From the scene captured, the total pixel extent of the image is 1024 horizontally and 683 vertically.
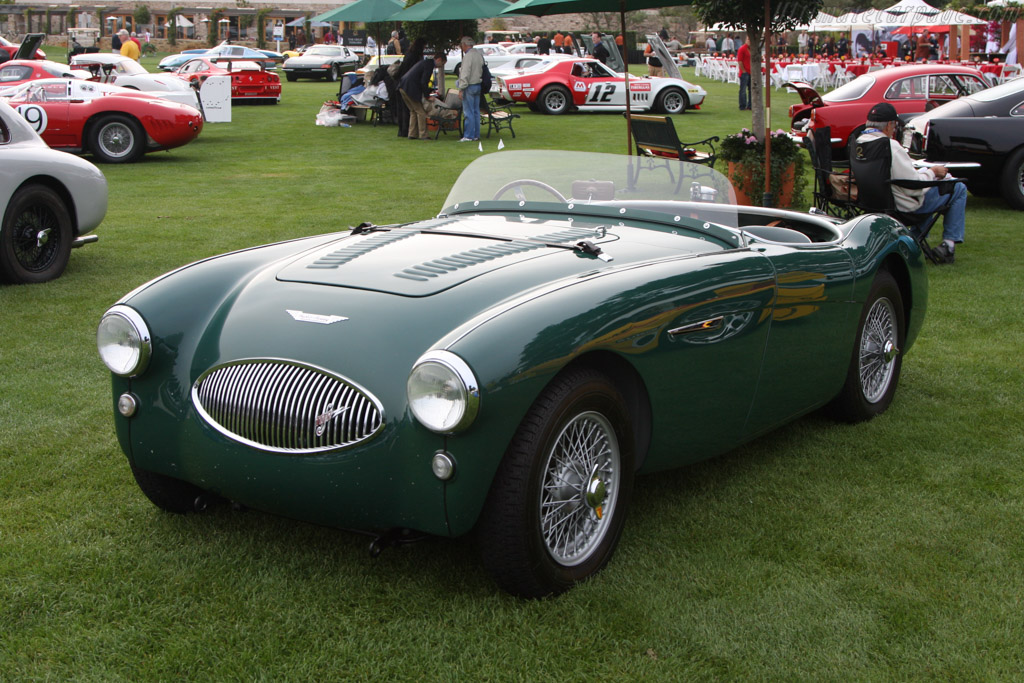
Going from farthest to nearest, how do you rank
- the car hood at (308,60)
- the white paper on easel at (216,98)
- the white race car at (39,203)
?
the car hood at (308,60) → the white paper on easel at (216,98) → the white race car at (39,203)

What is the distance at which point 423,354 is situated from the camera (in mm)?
2932

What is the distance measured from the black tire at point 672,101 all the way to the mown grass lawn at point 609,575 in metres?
19.3

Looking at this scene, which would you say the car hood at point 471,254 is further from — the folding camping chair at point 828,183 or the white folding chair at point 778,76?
the white folding chair at point 778,76

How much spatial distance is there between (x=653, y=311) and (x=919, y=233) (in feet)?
20.2

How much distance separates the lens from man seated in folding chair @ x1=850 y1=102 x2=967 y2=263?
27.3 feet

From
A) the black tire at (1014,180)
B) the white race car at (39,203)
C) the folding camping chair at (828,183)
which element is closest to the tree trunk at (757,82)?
the folding camping chair at (828,183)

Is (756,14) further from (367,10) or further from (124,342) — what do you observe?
(367,10)

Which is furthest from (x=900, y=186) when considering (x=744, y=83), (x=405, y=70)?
(x=744, y=83)

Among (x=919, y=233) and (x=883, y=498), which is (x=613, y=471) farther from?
(x=919, y=233)

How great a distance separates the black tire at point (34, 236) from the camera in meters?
7.33

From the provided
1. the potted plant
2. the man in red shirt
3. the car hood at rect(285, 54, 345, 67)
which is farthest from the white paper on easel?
the car hood at rect(285, 54, 345, 67)

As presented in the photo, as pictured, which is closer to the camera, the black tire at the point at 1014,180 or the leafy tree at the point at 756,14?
the leafy tree at the point at 756,14

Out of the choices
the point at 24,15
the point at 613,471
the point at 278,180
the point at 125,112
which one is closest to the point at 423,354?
the point at 613,471

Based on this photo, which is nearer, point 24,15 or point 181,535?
point 181,535
